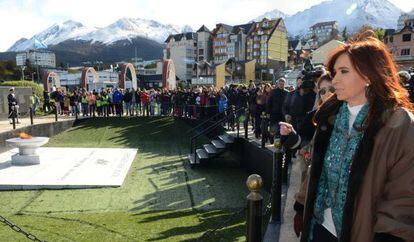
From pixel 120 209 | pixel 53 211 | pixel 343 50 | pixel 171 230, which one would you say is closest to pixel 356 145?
pixel 343 50

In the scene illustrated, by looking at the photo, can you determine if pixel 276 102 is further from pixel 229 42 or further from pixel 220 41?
pixel 220 41

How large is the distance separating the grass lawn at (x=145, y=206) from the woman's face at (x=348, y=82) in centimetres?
393

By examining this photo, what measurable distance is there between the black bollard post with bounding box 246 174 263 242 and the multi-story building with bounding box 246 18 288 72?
3285 inches

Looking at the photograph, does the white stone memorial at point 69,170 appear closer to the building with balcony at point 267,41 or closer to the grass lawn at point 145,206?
the grass lawn at point 145,206

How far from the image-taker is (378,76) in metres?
1.82

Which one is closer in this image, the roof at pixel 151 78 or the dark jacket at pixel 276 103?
the dark jacket at pixel 276 103

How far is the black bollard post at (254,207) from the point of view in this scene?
2.95 metres

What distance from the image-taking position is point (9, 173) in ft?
30.7

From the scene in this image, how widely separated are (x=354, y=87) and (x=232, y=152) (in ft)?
33.0

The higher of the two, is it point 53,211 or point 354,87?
point 354,87

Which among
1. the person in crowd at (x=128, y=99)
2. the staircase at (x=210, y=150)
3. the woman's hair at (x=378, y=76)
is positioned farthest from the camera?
the person in crowd at (x=128, y=99)

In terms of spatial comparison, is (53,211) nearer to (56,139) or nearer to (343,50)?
(343,50)

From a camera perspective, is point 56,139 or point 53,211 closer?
point 53,211

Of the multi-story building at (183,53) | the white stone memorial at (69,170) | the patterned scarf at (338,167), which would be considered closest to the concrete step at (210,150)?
the white stone memorial at (69,170)
